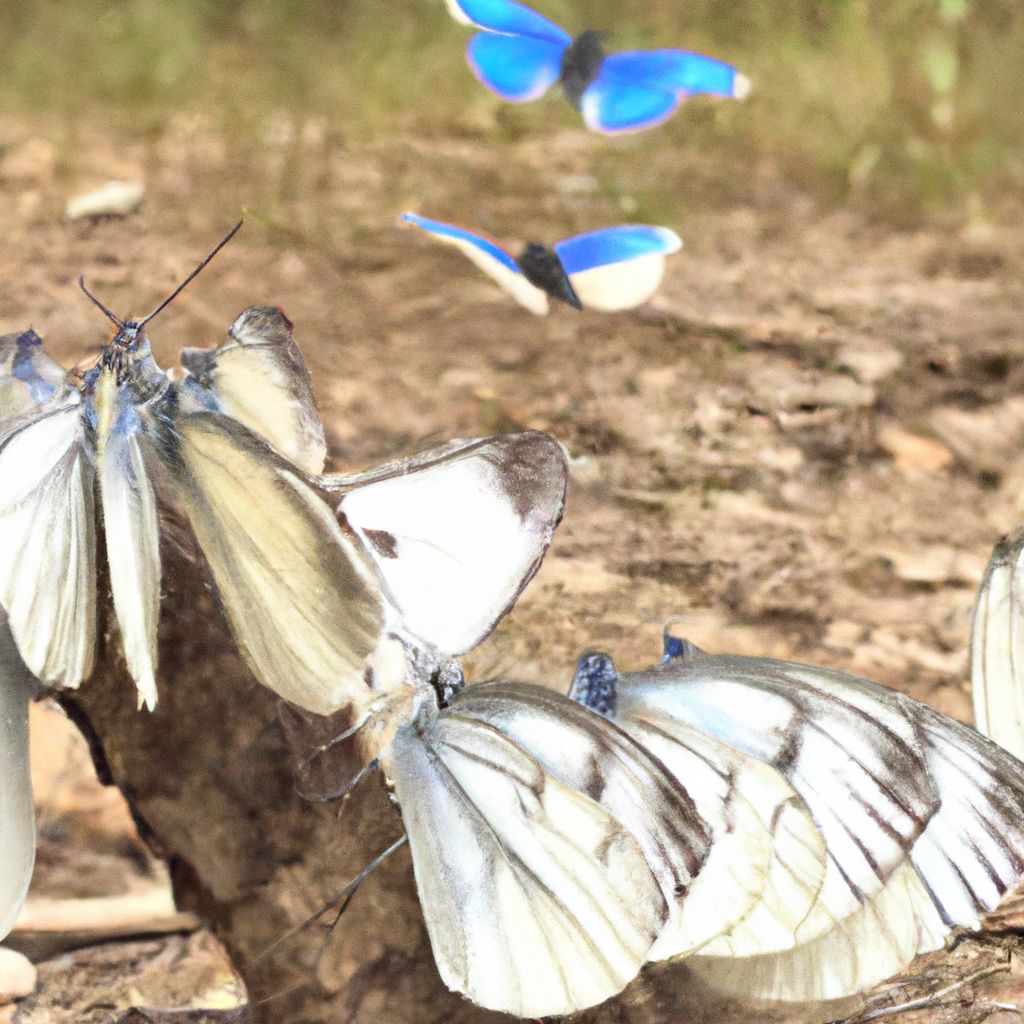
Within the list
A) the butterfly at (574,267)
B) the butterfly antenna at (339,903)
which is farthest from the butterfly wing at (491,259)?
the butterfly antenna at (339,903)

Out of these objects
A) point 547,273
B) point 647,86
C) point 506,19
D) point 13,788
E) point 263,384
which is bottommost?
point 13,788

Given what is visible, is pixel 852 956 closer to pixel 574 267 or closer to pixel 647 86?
pixel 574 267

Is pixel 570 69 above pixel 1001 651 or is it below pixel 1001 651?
above

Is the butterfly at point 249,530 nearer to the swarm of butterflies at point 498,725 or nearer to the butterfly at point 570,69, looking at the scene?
the swarm of butterflies at point 498,725

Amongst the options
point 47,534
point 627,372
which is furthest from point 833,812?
point 47,534

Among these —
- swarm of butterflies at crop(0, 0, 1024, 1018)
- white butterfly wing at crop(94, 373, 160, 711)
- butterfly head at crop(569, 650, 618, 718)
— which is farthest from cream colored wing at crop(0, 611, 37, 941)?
butterfly head at crop(569, 650, 618, 718)

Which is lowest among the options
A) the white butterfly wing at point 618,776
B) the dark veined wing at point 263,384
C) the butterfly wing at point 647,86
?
the white butterfly wing at point 618,776

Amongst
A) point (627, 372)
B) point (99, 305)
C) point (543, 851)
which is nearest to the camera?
point (543, 851)

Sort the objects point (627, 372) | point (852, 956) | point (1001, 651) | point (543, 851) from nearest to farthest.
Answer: point (543, 851) < point (852, 956) < point (1001, 651) < point (627, 372)
